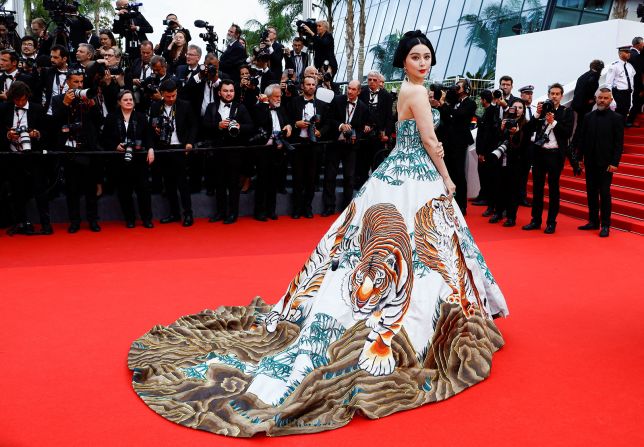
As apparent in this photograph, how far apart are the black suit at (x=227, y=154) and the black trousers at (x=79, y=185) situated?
4.72 feet

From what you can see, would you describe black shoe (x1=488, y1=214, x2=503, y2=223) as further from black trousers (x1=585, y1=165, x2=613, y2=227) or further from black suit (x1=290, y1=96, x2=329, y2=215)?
black suit (x1=290, y1=96, x2=329, y2=215)

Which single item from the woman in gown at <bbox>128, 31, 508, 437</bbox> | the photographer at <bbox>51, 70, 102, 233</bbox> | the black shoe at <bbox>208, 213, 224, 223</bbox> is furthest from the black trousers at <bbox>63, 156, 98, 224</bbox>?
the woman in gown at <bbox>128, 31, 508, 437</bbox>

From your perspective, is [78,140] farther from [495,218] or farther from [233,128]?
[495,218]

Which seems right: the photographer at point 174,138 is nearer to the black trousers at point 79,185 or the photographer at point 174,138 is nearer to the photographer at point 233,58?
the black trousers at point 79,185

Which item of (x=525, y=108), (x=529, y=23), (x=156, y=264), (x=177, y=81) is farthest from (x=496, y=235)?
(x=529, y=23)

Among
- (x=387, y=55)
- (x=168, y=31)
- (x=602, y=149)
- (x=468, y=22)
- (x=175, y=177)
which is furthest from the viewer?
(x=387, y=55)

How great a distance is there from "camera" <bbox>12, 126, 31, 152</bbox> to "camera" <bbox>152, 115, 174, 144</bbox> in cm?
137

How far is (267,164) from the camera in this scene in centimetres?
823

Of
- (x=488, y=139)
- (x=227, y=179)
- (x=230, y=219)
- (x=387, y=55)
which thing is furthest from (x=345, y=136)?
(x=387, y=55)

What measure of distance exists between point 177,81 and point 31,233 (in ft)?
8.30

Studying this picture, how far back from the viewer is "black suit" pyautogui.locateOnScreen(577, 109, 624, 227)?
Result: 23.5 ft

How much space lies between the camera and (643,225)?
7.43 meters

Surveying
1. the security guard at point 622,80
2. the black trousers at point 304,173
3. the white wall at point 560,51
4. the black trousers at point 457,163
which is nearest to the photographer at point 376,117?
the black trousers at point 304,173

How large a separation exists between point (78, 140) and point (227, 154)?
1715 millimetres
